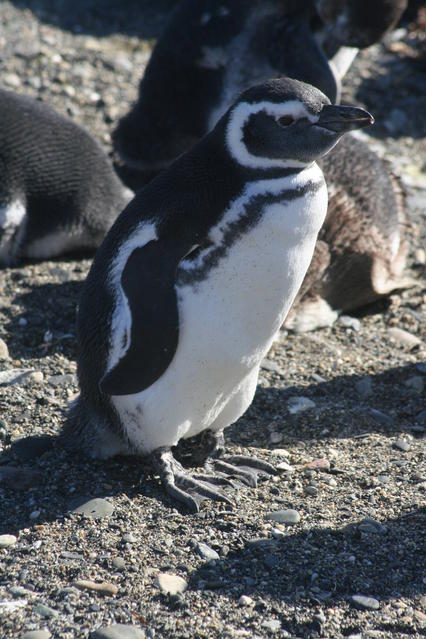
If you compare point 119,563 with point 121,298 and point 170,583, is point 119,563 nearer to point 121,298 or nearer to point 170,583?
point 170,583

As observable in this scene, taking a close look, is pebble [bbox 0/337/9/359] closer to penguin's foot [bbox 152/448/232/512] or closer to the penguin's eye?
penguin's foot [bbox 152/448/232/512]

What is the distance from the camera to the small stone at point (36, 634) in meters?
2.31

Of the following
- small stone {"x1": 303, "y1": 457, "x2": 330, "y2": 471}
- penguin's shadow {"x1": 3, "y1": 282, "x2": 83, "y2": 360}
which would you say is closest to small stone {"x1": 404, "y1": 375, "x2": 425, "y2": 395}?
small stone {"x1": 303, "y1": 457, "x2": 330, "y2": 471}

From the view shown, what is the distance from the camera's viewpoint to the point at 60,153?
496 centimetres

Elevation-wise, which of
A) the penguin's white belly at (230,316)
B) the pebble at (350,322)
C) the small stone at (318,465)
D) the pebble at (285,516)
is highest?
the penguin's white belly at (230,316)

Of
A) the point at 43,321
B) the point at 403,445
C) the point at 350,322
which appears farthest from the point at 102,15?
the point at 403,445

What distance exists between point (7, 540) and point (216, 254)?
3.14 ft

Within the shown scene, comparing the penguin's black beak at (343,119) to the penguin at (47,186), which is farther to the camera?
the penguin at (47,186)

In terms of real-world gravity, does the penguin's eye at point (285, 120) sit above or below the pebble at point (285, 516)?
above

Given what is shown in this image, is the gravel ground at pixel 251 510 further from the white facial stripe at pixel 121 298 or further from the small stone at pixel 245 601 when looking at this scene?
the white facial stripe at pixel 121 298

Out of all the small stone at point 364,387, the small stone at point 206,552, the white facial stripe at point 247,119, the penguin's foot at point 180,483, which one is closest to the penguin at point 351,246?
the small stone at point 364,387

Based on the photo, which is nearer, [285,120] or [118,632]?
[118,632]

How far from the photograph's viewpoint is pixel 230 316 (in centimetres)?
286

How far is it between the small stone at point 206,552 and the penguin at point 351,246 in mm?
1737
